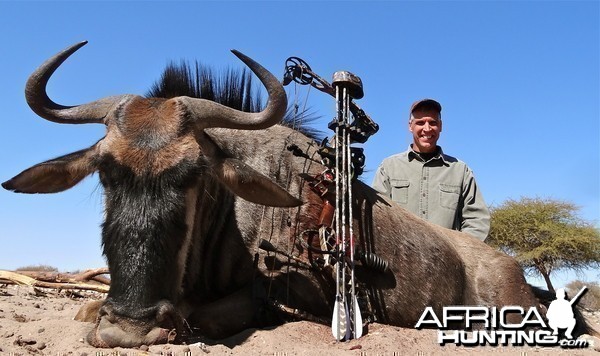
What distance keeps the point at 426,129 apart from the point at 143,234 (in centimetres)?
499

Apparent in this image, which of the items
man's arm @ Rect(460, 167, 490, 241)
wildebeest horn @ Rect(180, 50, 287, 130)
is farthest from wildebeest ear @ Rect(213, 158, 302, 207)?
man's arm @ Rect(460, 167, 490, 241)

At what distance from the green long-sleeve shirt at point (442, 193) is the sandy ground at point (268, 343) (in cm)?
263

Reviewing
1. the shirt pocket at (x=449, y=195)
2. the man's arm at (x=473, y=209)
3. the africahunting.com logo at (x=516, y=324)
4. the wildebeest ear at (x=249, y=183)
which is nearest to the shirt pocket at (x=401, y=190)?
the shirt pocket at (x=449, y=195)

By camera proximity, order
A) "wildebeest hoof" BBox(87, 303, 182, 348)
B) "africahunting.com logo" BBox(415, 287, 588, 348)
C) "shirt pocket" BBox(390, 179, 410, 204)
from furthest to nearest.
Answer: "shirt pocket" BBox(390, 179, 410, 204), "africahunting.com logo" BBox(415, 287, 588, 348), "wildebeest hoof" BBox(87, 303, 182, 348)

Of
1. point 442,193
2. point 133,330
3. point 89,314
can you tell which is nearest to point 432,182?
point 442,193

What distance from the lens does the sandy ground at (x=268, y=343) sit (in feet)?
13.5

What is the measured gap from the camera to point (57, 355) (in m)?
4.00

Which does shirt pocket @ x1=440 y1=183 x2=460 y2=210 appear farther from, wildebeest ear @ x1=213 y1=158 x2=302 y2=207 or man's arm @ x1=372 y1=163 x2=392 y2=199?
wildebeest ear @ x1=213 y1=158 x2=302 y2=207

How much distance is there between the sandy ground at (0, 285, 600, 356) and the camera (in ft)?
13.5

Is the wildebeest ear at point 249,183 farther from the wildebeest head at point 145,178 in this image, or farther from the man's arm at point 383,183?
the man's arm at point 383,183

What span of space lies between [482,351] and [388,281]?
1303mm

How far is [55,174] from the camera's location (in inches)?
203

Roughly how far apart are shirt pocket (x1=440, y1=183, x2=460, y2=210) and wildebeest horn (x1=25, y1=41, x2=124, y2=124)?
443cm

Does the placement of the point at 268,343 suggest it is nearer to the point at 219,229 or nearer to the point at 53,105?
the point at 219,229
